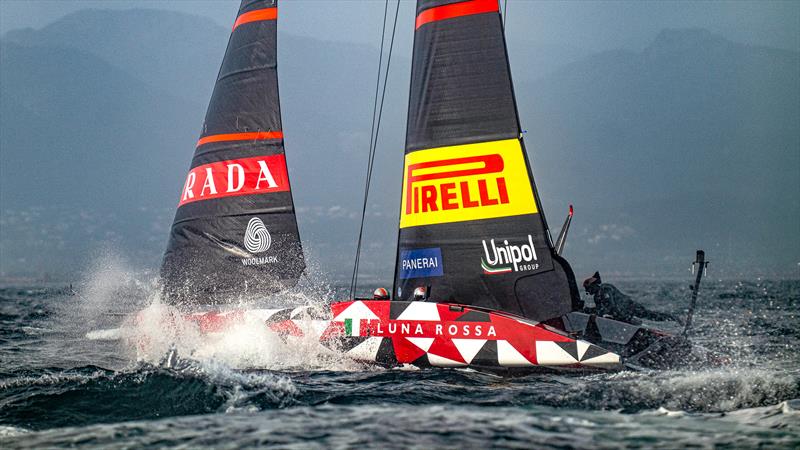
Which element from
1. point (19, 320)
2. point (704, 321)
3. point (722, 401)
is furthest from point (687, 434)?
point (19, 320)

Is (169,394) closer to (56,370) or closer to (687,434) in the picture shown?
(56,370)

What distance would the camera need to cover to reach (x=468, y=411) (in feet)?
19.0

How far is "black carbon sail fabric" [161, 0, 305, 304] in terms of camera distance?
1312 centimetres

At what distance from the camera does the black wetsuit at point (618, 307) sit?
11376 millimetres

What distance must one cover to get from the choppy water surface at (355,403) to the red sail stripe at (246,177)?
235 cm

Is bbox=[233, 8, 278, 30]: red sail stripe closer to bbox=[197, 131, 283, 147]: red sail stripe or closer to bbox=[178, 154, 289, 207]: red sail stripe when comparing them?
bbox=[197, 131, 283, 147]: red sail stripe

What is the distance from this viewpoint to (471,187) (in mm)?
11711

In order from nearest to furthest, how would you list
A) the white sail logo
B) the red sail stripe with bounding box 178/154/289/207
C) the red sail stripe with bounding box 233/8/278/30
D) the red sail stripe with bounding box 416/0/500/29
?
the red sail stripe with bounding box 416/0/500/29
the white sail logo
the red sail stripe with bounding box 178/154/289/207
the red sail stripe with bounding box 233/8/278/30

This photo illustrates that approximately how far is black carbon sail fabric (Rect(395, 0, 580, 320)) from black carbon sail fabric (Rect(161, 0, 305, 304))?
7.42 ft

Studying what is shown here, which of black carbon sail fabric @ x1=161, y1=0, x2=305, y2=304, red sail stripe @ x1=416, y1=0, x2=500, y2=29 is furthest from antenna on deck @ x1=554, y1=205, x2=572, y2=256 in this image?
black carbon sail fabric @ x1=161, y1=0, x2=305, y2=304

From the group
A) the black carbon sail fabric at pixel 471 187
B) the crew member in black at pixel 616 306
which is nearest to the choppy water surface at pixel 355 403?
the crew member in black at pixel 616 306

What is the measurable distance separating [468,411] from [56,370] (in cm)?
724

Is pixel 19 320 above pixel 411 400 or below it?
above

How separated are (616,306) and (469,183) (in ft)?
9.21
